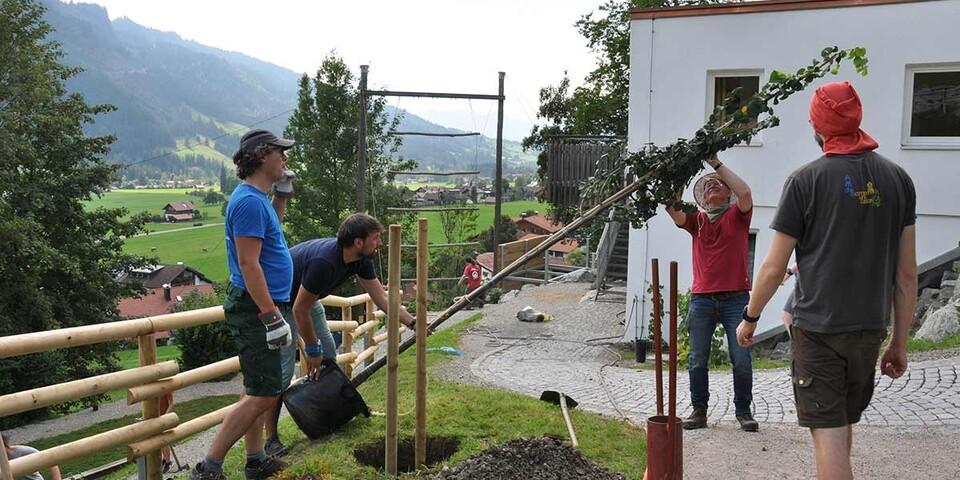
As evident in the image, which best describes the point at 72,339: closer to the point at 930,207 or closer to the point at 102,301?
the point at 930,207

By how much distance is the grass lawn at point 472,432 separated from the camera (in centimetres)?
488

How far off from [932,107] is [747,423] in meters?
9.41

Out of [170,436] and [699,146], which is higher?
[699,146]

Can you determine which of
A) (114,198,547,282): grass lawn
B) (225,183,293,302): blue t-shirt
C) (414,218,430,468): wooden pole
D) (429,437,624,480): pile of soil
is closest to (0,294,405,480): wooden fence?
(225,183,293,302): blue t-shirt

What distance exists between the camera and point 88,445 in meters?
4.34

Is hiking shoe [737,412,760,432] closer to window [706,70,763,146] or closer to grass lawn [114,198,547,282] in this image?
window [706,70,763,146]

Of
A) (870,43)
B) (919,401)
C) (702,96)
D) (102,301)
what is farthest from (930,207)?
(102,301)

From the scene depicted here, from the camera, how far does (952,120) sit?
12242 millimetres

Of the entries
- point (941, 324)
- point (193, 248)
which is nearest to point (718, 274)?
point (941, 324)

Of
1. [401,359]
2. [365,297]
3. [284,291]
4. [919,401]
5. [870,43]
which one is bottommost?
[401,359]

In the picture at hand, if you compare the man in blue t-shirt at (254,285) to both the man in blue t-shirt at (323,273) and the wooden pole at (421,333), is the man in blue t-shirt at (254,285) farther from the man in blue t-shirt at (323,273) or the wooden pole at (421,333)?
the wooden pole at (421,333)

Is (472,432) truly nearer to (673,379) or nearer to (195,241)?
(673,379)

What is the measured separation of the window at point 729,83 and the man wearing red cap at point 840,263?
35.5 ft

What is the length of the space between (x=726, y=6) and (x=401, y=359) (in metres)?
8.54
